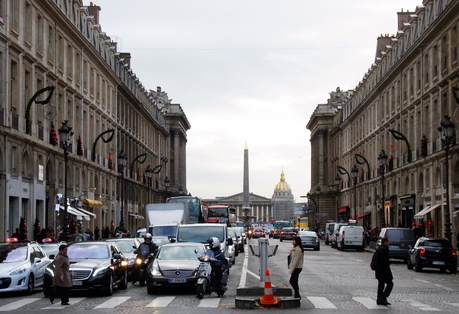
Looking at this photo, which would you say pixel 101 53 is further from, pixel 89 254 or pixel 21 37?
pixel 89 254

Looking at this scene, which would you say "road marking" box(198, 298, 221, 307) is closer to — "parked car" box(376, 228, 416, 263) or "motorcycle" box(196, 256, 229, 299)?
"motorcycle" box(196, 256, 229, 299)

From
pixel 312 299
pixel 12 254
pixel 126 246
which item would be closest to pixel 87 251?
pixel 12 254

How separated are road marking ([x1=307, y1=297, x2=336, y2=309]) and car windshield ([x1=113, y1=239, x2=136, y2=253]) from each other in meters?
10.4

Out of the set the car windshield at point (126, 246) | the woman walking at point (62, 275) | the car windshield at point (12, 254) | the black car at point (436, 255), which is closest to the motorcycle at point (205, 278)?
the woman walking at point (62, 275)

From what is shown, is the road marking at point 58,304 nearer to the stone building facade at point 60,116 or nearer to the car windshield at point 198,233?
the car windshield at point 198,233

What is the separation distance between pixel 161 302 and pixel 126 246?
10.3m

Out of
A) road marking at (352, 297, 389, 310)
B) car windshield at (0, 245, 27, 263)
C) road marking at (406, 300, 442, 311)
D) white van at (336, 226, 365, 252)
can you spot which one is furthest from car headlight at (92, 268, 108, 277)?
white van at (336, 226, 365, 252)

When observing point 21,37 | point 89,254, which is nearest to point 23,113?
point 21,37

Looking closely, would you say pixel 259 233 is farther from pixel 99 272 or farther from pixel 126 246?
pixel 99 272

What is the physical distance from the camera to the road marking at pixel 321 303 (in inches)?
794

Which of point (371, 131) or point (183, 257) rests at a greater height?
point (371, 131)

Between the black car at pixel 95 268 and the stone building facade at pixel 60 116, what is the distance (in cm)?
1476

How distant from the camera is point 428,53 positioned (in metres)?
58.7

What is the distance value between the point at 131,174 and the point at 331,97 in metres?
69.3
